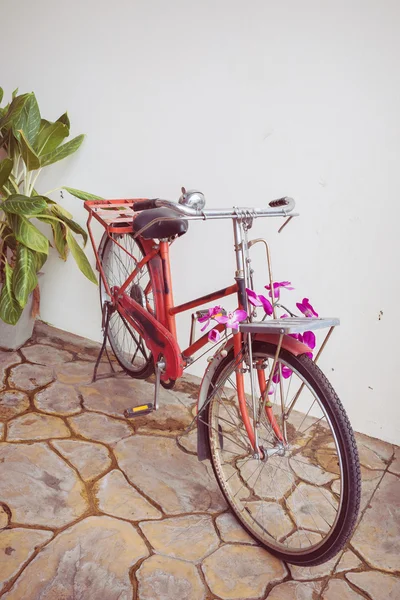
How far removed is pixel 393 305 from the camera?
6.86ft

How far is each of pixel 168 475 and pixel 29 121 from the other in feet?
5.93

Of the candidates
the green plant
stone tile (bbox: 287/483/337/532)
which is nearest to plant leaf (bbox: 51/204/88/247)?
the green plant

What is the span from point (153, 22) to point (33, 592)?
239 cm

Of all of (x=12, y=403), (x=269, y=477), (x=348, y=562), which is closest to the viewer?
(x=348, y=562)

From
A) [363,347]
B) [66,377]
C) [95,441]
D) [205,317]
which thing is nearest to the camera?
[205,317]

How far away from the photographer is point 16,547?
1492mm

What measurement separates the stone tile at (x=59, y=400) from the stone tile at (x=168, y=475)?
34 cm

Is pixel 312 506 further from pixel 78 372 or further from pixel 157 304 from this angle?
pixel 78 372

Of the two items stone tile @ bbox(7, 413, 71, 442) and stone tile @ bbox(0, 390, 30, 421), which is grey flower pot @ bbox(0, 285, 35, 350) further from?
stone tile @ bbox(7, 413, 71, 442)

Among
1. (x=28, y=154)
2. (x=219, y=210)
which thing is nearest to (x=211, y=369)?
(x=219, y=210)

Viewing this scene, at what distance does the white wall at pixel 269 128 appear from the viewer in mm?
2004

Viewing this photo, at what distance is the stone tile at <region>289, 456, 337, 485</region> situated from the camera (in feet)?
6.38

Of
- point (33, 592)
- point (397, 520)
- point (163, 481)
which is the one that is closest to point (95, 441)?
point (163, 481)

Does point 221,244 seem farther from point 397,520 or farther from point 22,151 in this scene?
point 397,520
